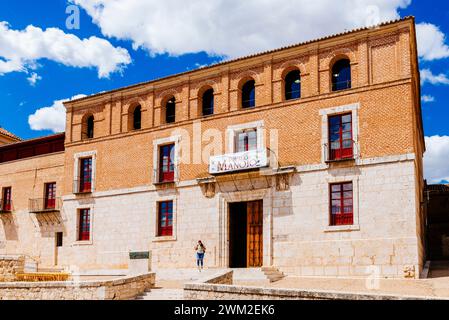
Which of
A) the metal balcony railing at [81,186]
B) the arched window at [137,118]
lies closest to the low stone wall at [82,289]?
the metal balcony railing at [81,186]

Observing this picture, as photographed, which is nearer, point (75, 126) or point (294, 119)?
point (294, 119)

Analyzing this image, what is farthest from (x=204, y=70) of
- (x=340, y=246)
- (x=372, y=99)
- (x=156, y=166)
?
(x=340, y=246)

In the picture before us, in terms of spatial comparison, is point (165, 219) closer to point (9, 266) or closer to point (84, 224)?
point (84, 224)

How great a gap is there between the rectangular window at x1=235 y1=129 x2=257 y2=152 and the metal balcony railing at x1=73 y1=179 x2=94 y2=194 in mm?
8657

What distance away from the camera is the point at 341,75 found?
2386cm

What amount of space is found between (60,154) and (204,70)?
10.3 meters

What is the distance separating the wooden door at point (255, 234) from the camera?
2431cm

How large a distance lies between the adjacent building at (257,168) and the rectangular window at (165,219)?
2.7 inches

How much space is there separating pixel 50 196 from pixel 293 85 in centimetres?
1541

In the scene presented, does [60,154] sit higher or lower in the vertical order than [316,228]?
higher

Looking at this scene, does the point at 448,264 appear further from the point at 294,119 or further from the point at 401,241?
the point at 294,119

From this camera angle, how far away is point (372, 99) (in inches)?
886

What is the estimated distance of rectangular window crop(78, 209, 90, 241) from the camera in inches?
1159

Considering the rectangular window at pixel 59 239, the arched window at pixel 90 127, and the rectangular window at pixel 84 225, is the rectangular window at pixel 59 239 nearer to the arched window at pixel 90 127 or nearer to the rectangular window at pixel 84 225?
the rectangular window at pixel 84 225
